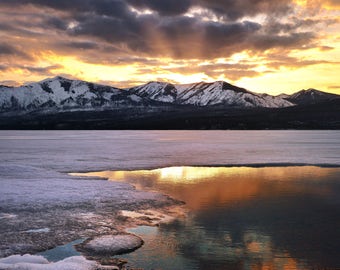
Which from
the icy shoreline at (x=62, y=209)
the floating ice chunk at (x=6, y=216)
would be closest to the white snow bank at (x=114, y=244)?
the icy shoreline at (x=62, y=209)

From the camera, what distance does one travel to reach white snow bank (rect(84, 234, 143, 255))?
16047 mm

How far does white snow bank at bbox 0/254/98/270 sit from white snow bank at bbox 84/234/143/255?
1.40m

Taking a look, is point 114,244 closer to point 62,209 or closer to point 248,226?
point 248,226

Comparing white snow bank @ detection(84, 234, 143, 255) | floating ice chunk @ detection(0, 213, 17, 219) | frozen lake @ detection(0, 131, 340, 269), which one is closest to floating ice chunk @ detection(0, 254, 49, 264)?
frozen lake @ detection(0, 131, 340, 269)

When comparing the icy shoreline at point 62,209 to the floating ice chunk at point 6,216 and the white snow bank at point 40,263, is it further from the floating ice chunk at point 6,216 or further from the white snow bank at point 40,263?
the white snow bank at point 40,263

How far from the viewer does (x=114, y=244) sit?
1669cm

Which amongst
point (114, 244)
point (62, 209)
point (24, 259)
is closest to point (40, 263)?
point (24, 259)

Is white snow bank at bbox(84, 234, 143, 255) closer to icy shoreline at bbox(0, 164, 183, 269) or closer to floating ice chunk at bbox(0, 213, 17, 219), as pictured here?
icy shoreline at bbox(0, 164, 183, 269)

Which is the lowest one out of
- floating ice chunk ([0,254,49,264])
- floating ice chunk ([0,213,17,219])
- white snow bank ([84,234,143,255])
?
floating ice chunk ([0,213,17,219])

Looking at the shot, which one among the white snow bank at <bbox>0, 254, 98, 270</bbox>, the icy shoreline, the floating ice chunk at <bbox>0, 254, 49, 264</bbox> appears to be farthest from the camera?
the icy shoreline

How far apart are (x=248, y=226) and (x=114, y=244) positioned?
6.68 meters

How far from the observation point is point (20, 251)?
1555 cm

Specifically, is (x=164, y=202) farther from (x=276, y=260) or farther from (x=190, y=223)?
(x=276, y=260)

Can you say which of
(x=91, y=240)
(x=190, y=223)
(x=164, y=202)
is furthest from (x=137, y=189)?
(x=91, y=240)
